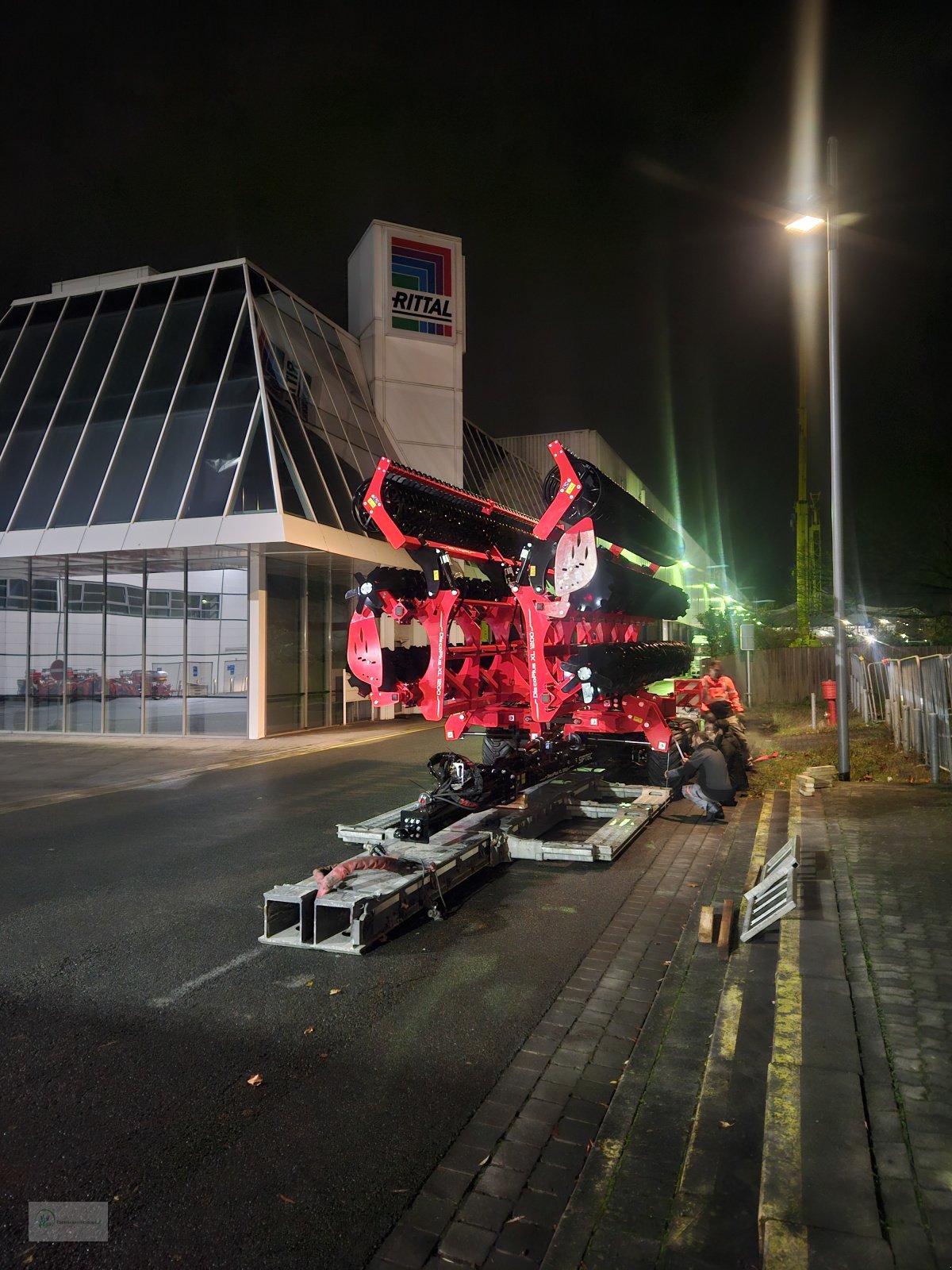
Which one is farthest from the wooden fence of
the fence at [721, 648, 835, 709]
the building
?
the building

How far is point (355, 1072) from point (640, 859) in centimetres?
441

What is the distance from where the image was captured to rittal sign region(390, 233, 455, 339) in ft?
83.1

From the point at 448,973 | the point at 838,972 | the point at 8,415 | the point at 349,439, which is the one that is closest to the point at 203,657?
the point at 349,439

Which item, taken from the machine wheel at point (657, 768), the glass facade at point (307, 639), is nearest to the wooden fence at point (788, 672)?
the glass facade at point (307, 639)

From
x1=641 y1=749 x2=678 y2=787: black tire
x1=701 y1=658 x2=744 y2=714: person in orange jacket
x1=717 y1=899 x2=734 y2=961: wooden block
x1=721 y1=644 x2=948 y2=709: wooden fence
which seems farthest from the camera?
x1=721 y1=644 x2=948 y2=709: wooden fence

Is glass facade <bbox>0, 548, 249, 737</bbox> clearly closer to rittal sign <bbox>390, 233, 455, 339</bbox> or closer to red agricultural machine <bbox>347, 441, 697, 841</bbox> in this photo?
rittal sign <bbox>390, 233, 455, 339</bbox>

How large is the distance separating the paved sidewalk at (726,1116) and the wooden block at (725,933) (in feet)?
0.23

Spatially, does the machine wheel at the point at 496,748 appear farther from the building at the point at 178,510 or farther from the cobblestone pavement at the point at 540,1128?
the building at the point at 178,510

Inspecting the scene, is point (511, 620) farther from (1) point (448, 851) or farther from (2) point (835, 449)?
(2) point (835, 449)

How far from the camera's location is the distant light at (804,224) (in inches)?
445

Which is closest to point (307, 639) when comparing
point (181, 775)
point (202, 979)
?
point (181, 775)

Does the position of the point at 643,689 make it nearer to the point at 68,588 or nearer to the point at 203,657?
the point at 203,657

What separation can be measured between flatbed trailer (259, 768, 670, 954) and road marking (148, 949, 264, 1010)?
0.22 metres

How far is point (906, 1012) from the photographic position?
4.05 metres
